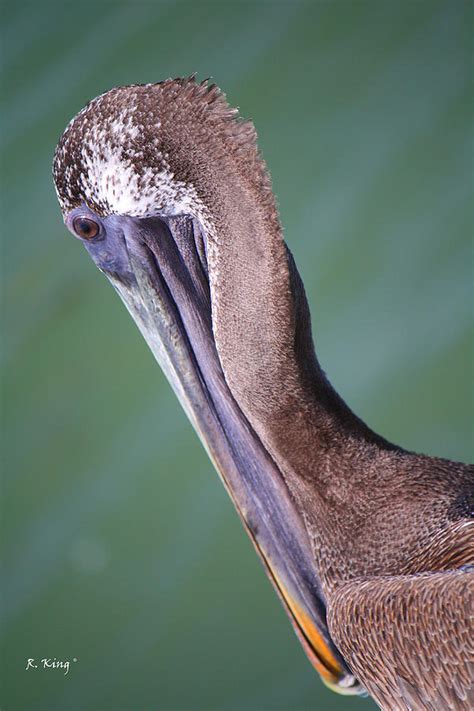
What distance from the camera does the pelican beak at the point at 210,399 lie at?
1.39m

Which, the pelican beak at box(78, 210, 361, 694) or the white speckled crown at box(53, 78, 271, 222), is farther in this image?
the pelican beak at box(78, 210, 361, 694)

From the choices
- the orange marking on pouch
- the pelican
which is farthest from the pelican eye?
the orange marking on pouch

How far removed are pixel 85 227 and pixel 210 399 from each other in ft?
1.06

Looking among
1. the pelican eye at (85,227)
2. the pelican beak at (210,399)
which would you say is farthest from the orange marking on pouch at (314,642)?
the pelican eye at (85,227)

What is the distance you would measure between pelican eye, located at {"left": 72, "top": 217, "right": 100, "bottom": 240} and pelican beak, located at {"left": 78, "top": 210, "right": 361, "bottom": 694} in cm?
2

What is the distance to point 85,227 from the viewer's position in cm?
139

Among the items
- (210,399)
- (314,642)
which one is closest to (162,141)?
(210,399)

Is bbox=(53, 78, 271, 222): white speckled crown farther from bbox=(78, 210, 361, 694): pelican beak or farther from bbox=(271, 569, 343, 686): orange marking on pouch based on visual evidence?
bbox=(271, 569, 343, 686): orange marking on pouch

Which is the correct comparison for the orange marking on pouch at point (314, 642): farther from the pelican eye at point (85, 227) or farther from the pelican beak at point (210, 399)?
the pelican eye at point (85, 227)

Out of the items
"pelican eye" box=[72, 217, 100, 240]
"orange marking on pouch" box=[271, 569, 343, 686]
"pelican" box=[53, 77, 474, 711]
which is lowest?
"orange marking on pouch" box=[271, 569, 343, 686]

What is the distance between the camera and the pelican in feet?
4.14

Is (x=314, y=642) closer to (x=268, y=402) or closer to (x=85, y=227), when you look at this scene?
(x=268, y=402)

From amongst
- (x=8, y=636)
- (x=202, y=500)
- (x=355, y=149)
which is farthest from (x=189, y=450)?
(x=355, y=149)

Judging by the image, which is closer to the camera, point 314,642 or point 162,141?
point 162,141
